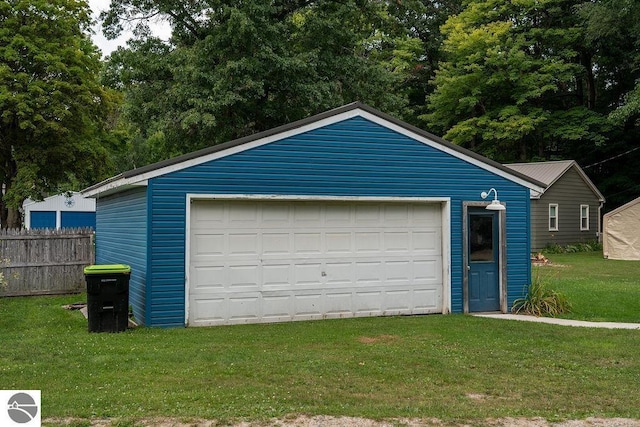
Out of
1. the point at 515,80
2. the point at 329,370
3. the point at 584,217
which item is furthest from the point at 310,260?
the point at 515,80

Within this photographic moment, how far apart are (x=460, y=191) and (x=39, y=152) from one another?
657 inches

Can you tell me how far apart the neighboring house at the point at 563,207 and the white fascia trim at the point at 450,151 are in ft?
53.5

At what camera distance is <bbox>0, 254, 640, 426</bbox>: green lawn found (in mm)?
5672

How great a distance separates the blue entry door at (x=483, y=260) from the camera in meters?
12.2

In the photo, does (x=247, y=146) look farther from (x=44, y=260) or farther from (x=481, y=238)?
(x=44, y=260)

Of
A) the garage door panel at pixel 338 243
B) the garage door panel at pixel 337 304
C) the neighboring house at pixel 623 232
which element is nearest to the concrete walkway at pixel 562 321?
the garage door panel at pixel 337 304

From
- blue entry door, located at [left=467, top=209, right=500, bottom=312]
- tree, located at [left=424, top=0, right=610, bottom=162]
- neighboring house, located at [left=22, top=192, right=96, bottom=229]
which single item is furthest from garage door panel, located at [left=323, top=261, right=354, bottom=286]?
tree, located at [left=424, top=0, right=610, bottom=162]

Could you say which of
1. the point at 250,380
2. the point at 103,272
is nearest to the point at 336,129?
the point at 103,272

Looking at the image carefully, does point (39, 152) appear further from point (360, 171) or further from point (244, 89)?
point (360, 171)

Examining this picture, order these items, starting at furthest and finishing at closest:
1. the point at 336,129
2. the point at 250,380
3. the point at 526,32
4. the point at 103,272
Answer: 1. the point at 526,32
2. the point at 336,129
3. the point at 103,272
4. the point at 250,380

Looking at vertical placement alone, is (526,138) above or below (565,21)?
below

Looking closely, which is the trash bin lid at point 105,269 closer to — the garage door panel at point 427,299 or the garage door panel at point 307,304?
the garage door panel at point 307,304

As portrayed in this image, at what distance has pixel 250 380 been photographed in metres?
6.61

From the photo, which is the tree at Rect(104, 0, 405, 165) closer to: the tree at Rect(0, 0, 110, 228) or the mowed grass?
the tree at Rect(0, 0, 110, 228)
